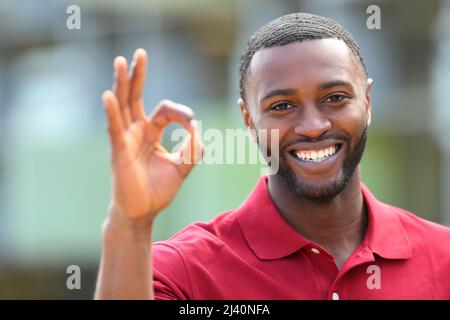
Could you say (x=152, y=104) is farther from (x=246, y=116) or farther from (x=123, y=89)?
(x=123, y=89)

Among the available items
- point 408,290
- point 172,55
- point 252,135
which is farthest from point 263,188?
point 172,55

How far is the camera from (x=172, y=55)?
12477 millimetres

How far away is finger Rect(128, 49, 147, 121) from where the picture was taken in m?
2.97

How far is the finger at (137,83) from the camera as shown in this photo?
2.97 meters

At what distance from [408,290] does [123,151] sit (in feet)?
3.93

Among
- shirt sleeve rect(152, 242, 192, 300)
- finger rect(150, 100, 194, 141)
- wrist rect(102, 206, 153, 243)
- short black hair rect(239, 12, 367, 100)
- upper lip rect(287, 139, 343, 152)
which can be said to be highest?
short black hair rect(239, 12, 367, 100)

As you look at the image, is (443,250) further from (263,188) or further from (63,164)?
(63,164)

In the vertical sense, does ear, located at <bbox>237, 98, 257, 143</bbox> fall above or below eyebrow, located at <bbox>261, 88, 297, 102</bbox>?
below

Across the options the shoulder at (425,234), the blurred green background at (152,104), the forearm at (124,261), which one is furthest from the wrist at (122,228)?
the blurred green background at (152,104)

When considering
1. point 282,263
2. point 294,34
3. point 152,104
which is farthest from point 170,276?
point 152,104

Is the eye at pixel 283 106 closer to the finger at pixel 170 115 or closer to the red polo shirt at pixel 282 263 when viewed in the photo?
the red polo shirt at pixel 282 263

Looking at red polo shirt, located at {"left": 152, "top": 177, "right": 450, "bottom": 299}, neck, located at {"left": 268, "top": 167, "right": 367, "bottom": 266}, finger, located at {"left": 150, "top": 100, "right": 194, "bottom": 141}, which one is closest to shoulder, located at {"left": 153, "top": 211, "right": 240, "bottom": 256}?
red polo shirt, located at {"left": 152, "top": 177, "right": 450, "bottom": 299}

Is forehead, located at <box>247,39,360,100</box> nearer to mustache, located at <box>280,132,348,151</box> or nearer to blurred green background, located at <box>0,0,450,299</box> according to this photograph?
mustache, located at <box>280,132,348,151</box>

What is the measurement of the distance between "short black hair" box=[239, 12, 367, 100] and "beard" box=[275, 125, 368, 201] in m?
0.38
